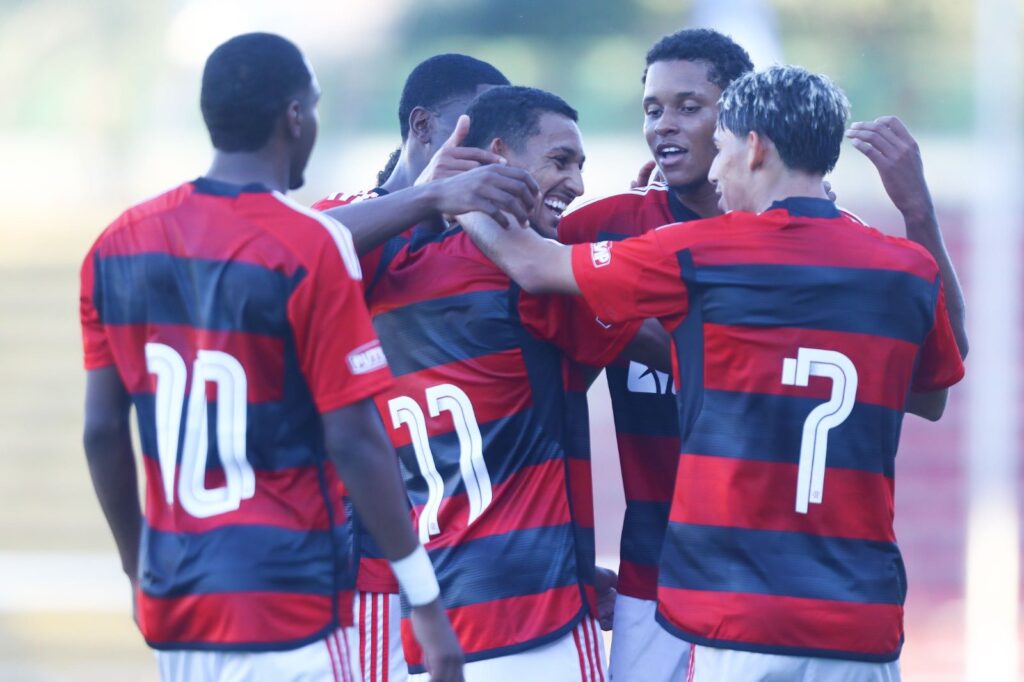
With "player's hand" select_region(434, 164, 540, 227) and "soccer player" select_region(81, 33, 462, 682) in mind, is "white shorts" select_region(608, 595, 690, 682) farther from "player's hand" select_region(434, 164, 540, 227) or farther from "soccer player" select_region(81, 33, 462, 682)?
"player's hand" select_region(434, 164, 540, 227)

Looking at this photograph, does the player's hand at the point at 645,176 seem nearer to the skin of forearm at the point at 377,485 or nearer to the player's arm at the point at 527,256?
the player's arm at the point at 527,256

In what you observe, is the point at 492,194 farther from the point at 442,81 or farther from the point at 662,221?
the point at 442,81

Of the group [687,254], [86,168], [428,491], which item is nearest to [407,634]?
[428,491]

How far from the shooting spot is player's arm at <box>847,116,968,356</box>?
3322 millimetres

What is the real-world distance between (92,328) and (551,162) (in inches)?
45.6

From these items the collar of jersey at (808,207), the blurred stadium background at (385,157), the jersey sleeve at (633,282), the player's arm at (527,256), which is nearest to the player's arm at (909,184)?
the collar of jersey at (808,207)

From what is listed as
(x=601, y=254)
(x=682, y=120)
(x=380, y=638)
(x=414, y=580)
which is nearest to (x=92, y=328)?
(x=414, y=580)

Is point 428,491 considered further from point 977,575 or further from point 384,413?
point 977,575

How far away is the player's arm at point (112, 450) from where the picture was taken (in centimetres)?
270

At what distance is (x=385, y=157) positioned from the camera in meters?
11.3

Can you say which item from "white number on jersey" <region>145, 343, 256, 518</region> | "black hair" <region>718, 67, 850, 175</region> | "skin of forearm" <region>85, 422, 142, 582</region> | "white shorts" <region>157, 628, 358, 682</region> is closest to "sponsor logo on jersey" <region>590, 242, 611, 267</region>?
"black hair" <region>718, 67, 850, 175</region>

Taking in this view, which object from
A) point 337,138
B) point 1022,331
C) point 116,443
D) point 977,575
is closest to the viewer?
point 116,443

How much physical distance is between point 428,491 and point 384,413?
0.22 metres

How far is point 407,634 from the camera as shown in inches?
129
